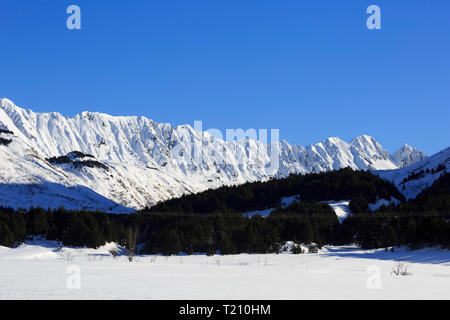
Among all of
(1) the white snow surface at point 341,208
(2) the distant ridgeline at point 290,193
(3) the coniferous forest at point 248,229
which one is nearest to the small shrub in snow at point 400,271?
(3) the coniferous forest at point 248,229

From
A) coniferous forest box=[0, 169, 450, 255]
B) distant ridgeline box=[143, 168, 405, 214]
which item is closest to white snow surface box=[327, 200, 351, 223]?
coniferous forest box=[0, 169, 450, 255]

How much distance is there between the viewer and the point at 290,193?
186375mm

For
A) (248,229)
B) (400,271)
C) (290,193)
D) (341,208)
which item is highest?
(290,193)

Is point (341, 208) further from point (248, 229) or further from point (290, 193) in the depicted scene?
point (248, 229)

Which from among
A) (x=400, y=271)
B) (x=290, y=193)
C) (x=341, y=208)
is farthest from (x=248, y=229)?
(x=290, y=193)

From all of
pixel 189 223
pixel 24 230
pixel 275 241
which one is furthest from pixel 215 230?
pixel 24 230

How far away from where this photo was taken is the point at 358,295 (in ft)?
38.1

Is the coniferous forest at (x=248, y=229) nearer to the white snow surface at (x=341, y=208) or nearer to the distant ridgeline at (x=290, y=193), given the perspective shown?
the white snow surface at (x=341, y=208)

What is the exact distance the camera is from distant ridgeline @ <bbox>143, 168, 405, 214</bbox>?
6762 inches

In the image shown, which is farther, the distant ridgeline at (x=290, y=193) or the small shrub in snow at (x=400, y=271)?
the distant ridgeline at (x=290, y=193)

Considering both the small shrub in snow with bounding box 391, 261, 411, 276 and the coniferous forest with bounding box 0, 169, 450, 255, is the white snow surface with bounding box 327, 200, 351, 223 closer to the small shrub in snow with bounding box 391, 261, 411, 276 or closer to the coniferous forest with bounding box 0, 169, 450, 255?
the coniferous forest with bounding box 0, 169, 450, 255

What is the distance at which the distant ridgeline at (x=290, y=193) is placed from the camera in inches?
6762

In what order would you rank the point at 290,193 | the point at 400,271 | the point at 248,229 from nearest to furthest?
the point at 400,271, the point at 248,229, the point at 290,193
